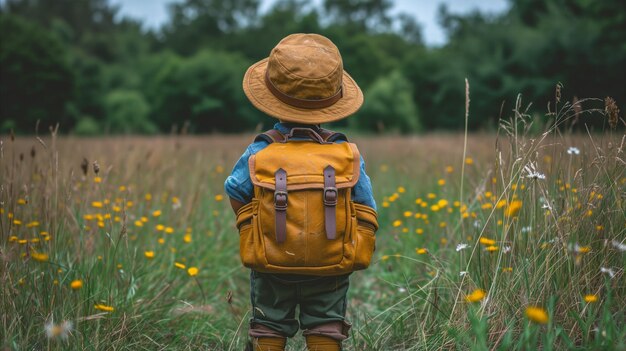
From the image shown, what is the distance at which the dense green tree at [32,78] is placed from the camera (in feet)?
74.0

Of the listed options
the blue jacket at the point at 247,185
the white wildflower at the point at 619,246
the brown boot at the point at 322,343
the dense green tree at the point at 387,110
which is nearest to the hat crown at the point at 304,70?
the blue jacket at the point at 247,185

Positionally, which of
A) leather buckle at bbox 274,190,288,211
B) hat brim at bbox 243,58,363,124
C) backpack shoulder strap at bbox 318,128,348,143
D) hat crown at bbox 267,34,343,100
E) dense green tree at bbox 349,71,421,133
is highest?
hat crown at bbox 267,34,343,100

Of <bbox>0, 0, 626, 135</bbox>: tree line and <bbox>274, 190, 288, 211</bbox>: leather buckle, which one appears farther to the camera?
<bbox>0, 0, 626, 135</bbox>: tree line

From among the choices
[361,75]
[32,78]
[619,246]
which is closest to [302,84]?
[619,246]

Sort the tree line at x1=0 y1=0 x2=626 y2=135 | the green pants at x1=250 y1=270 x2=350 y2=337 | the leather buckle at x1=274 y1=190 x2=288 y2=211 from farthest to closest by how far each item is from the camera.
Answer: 1. the tree line at x1=0 y1=0 x2=626 y2=135
2. the green pants at x1=250 y1=270 x2=350 y2=337
3. the leather buckle at x1=274 y1=190 x2=288 y2=211

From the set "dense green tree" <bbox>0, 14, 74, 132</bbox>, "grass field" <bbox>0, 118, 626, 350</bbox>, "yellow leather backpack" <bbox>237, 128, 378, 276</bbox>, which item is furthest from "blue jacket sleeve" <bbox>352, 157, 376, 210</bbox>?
"dense green tree" <bbox>0, 14, 74, 132</bbox>

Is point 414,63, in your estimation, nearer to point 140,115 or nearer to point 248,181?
point 140,115

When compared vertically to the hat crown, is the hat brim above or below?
below

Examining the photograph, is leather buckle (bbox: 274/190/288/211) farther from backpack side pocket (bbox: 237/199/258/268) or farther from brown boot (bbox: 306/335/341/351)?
brown boot (bbox: 306/335/341/351)

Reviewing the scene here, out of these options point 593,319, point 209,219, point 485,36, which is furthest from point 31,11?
point 593,319

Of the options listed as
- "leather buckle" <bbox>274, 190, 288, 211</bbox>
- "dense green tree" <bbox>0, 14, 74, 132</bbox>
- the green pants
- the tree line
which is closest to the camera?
"leather buckle" <bbox>274, 190, 288, 211</bbox>

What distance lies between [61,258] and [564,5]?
27810 millimetres

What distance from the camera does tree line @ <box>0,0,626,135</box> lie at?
20.3 metres

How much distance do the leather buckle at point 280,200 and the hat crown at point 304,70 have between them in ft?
1.32
